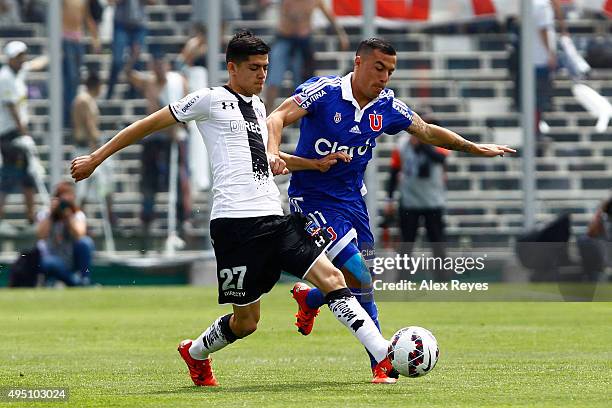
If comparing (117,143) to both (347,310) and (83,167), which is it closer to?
(83,167)

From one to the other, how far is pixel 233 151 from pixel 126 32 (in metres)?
15.3

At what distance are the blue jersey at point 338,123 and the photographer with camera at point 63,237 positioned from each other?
11.0 meters

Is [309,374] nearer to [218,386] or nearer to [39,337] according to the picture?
[218,386]

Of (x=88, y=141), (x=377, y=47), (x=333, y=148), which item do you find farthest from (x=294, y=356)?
(x=88, y=141)

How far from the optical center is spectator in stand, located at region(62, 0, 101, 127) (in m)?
23.6

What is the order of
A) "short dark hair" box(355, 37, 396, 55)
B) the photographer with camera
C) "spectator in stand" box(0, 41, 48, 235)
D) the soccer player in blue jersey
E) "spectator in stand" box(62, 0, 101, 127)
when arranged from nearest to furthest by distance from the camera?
1. "short dark hair" box(355, 37, 396, 55)
2. the soccer player in blue jersey
3. the photographer with camera
4. "spectator in stand" box(0, 41, 48, 235)
5. "spectator in stand" box(62, 0, 101, 127)

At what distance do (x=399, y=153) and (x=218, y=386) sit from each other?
1245 centimetres

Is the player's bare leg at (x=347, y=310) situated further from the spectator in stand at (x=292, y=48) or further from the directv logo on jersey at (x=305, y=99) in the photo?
the spectator in stand at (x=292, y=48)

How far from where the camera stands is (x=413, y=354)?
9000 millimetres

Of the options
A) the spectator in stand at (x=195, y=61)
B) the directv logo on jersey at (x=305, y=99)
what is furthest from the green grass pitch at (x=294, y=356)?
the spectator in stand at (x=195, y=61)

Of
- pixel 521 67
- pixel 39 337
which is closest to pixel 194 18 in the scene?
pixel 521 67

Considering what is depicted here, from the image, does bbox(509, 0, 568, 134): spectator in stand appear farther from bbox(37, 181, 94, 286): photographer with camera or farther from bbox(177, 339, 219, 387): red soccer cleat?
bbox(177, 339, 219, 387): red soccer cleat

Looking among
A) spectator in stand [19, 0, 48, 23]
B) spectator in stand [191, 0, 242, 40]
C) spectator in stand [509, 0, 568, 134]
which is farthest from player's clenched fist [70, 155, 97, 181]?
spectator in stand [19, 0, 48, 23]

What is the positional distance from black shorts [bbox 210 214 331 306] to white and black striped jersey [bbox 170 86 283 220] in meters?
0.08
